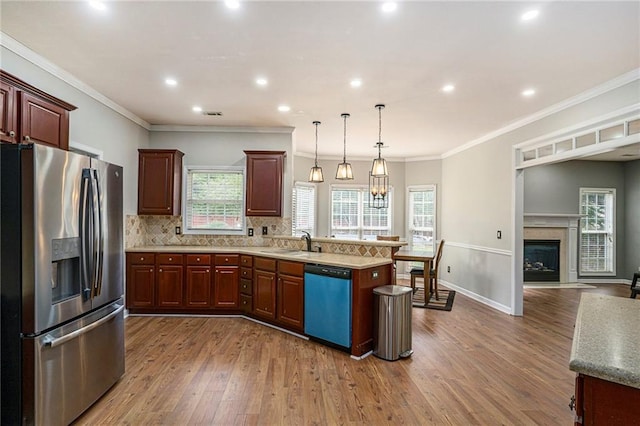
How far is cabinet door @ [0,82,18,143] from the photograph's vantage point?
7.64ft

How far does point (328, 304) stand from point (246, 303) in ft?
5.11

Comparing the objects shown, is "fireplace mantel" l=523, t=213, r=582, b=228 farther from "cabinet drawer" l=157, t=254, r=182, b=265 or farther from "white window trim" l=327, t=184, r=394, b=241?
"cabinet drawer" l=157, t=254, r=182, b=265

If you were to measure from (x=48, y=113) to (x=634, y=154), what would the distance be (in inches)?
386

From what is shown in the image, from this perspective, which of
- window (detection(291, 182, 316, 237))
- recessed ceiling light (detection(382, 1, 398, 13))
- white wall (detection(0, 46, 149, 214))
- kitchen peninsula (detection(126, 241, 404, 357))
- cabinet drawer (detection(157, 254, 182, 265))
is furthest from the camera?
window (detection(291, 182, 316, 237))

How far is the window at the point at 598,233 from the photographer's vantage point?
7887mm

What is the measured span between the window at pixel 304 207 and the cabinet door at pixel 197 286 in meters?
2.95

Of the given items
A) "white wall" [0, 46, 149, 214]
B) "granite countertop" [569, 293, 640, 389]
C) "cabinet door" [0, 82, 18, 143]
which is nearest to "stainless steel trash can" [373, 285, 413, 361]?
"granite countertop" [569, 293, 640, 389]

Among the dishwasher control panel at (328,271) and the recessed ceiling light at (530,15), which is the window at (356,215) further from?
the recessed ceiling light at (530,15)

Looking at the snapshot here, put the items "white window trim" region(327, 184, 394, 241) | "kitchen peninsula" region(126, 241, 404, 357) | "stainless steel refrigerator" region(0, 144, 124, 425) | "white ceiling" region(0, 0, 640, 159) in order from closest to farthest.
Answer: "stainless steel refrigerator" region(0, 144, 124, 425) → "white ceiling" region(0, 0, 640, 159) → "kitchen peninsula" region(126, 241, 404, 357) → "white window trim" region(327, 184, 394, 241)

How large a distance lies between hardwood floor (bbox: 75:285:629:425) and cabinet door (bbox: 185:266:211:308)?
1.14 ft

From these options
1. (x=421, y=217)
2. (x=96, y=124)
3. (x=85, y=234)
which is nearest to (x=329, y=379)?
(x=85, y=234)

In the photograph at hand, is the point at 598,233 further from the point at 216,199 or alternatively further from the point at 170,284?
the point at 170,284

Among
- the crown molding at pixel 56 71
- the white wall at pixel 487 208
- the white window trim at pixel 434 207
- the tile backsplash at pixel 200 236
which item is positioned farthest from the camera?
the white window trim at pixel 434 207

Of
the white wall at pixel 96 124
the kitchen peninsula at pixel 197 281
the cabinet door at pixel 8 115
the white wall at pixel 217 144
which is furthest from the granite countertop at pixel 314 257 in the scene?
the cabinet door at pixel 8 115
